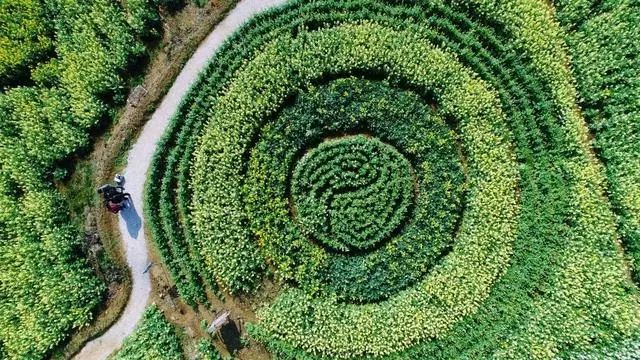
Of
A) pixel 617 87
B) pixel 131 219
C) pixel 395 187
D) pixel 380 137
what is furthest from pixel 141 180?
pixel 617 87

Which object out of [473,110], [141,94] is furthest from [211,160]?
[473,110]

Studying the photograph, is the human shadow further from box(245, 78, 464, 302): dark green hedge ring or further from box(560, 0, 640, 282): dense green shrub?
box(560, 0, 640, 282): dense green shrub

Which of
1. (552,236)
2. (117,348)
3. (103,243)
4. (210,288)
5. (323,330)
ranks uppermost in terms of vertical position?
(552,236)

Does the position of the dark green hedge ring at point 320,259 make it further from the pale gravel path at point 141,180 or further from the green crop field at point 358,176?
the pale gravel path at point 141,180

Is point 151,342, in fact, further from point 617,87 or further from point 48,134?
point 617,87

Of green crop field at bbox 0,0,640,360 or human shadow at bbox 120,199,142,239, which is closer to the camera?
green crop field at bbox 0,0,640,360

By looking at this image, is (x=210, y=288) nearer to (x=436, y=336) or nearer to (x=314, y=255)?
(x=314, y=255)

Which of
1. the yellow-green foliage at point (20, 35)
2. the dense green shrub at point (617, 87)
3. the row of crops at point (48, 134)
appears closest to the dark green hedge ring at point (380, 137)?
the dense green shrub at point (617, 87)

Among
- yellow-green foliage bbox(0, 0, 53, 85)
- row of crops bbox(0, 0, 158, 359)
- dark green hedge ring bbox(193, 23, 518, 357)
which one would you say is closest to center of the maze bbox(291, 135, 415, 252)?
dark green hedge ring bbox(193, 23, 518, 357)
